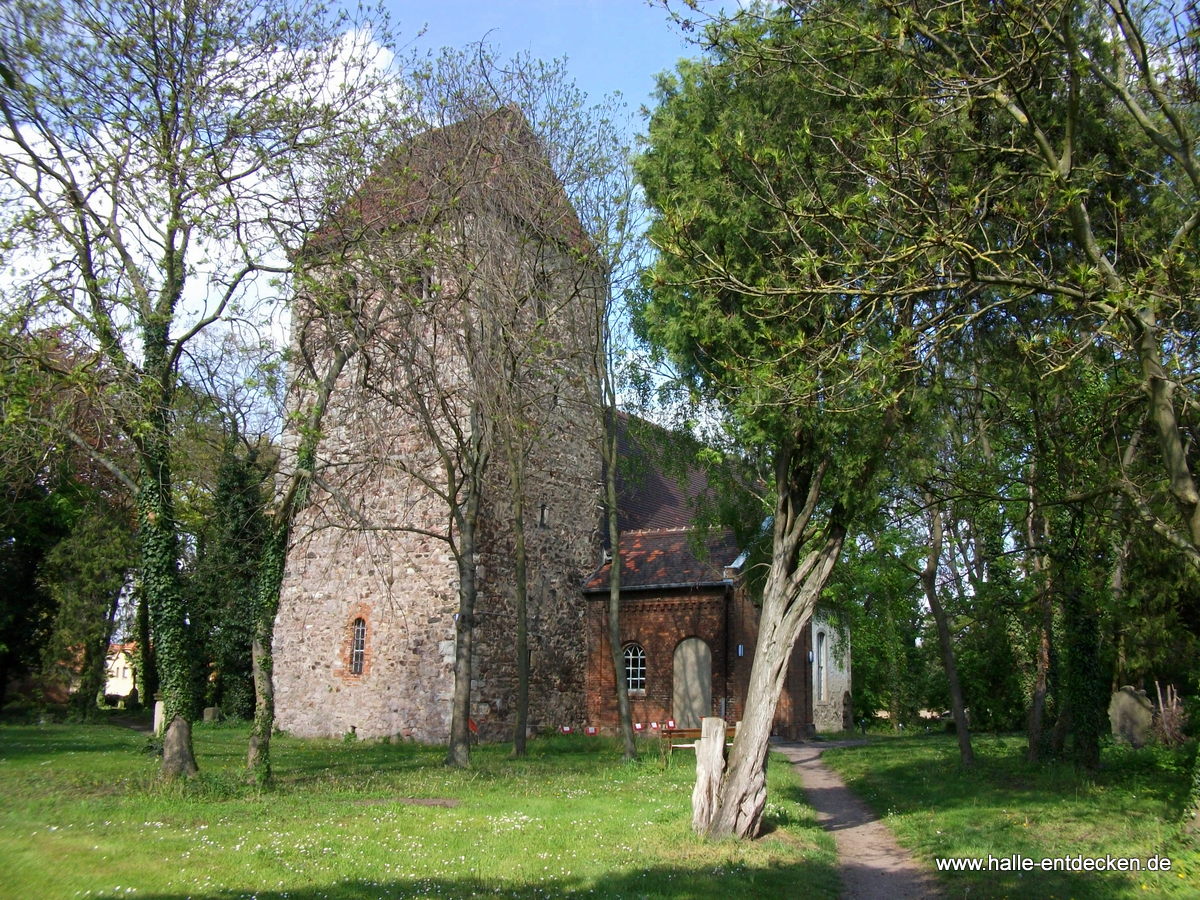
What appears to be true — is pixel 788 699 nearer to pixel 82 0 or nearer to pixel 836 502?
pixel 836 502

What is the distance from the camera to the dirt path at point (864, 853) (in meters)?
8.58

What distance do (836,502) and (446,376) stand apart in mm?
9704

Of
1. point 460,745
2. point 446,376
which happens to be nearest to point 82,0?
point 446,376

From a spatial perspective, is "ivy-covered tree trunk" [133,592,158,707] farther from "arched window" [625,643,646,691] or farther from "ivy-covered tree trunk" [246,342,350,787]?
"ivy-covered tree trunk" [246,342,350,787]

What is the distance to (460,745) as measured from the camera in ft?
53.2

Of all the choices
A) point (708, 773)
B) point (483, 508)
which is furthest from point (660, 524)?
point (708, 773)

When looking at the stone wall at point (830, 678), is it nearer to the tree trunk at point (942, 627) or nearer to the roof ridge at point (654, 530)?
the roof ridge at point (654, 530)

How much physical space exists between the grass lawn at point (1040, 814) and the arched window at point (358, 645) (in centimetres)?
1138

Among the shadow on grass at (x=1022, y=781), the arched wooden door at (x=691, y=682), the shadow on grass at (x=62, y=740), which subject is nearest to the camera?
the shadow on grass at (x=1022, y=781)

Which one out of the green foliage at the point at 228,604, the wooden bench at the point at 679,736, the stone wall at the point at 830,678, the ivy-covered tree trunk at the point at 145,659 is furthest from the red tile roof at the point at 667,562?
the ivy-covered tree trunk at the point at 145,659

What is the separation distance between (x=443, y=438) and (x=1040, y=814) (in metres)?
13.3

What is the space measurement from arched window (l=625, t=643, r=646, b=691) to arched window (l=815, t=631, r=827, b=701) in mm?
8075

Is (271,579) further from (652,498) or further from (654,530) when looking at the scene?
(652,498)

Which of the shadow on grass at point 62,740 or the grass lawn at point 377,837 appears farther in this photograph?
the shadow on grass at point 62,740
